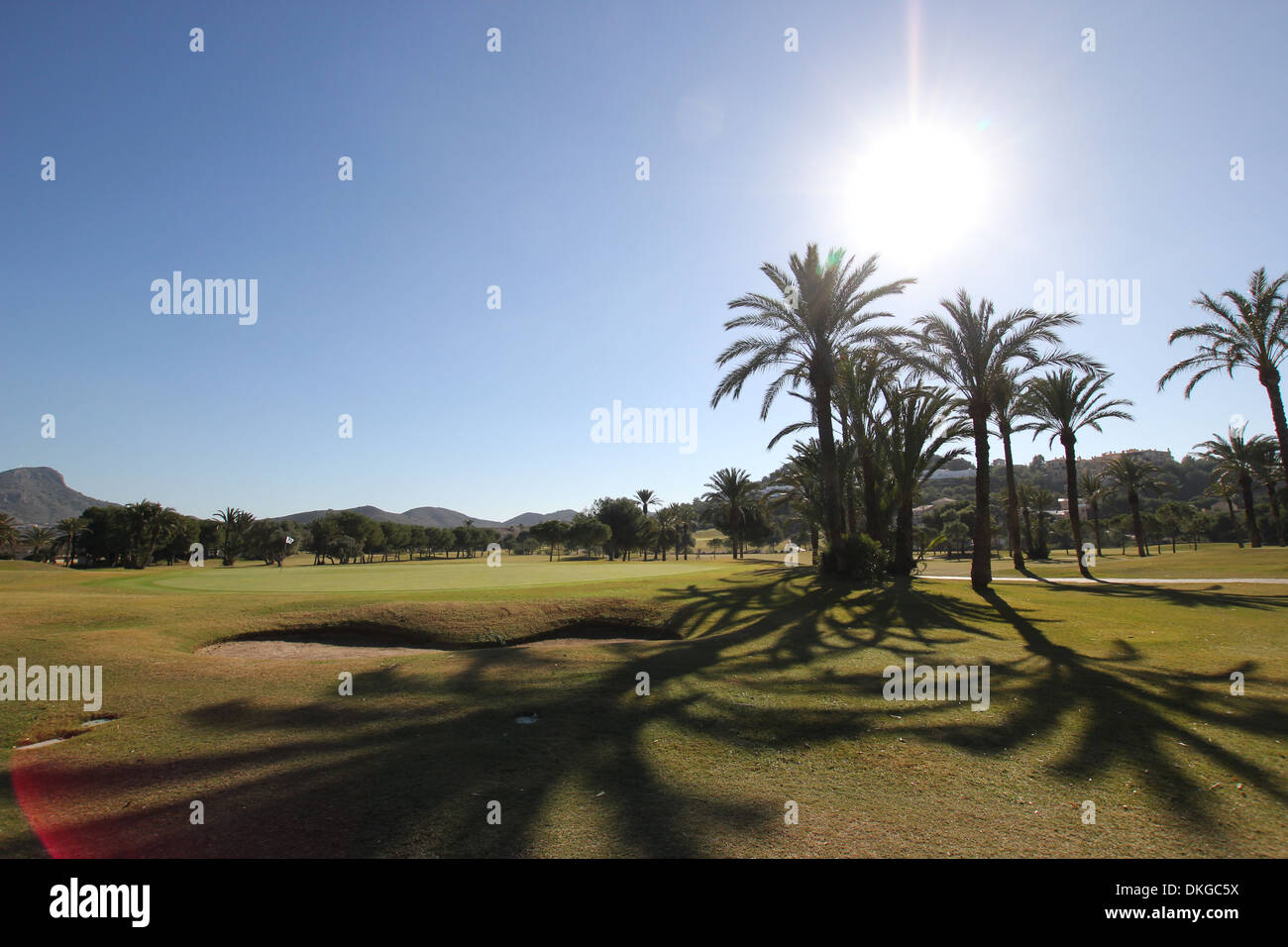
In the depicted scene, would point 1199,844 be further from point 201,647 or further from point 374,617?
point 201,647

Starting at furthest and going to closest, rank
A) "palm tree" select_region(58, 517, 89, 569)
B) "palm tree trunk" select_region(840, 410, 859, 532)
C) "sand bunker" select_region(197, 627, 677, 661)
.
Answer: "palm tree" select_region(58, 517, 89, 569) < "palm tree trunk" select_region(840, 410, 859, 532) < "sand bunker" select_region(197, 627, 677, 661)

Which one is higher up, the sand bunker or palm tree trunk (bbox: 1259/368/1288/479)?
palm tree trunk (bbox: 1259/368/1288/479)

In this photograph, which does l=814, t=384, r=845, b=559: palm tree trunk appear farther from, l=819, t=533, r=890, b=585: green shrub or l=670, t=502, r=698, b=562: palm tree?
l=670, t=502, r=698, b=562: palm tree

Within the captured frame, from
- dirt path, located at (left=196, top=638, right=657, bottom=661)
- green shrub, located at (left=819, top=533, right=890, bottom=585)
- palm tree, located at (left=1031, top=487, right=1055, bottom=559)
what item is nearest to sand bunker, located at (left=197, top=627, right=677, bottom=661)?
dirt path, located at (left=196, top=638, right=657, bottom=661)

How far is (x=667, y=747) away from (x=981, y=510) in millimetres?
22440

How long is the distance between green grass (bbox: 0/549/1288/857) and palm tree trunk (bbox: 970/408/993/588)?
815cm

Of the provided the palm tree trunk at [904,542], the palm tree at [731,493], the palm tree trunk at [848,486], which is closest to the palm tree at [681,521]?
the palm tree at [731,493]

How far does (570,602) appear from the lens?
1916 cm

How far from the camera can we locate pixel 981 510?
81.0 ft

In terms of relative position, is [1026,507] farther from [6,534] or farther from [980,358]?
[6,534]

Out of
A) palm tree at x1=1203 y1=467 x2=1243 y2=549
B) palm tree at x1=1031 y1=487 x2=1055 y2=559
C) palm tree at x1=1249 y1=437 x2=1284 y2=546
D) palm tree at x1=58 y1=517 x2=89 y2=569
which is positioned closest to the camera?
palm tree at x1=1249 y1=437 x2=1284 y2=546

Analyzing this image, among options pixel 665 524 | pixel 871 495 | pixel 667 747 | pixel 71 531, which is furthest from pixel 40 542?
pixel 667 747

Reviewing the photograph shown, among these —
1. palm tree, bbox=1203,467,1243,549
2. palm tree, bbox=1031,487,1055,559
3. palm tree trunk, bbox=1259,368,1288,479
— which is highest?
palm tree trunk, bbox=1259,368,1288,479

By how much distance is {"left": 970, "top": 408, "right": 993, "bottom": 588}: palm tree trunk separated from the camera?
2389 cm
